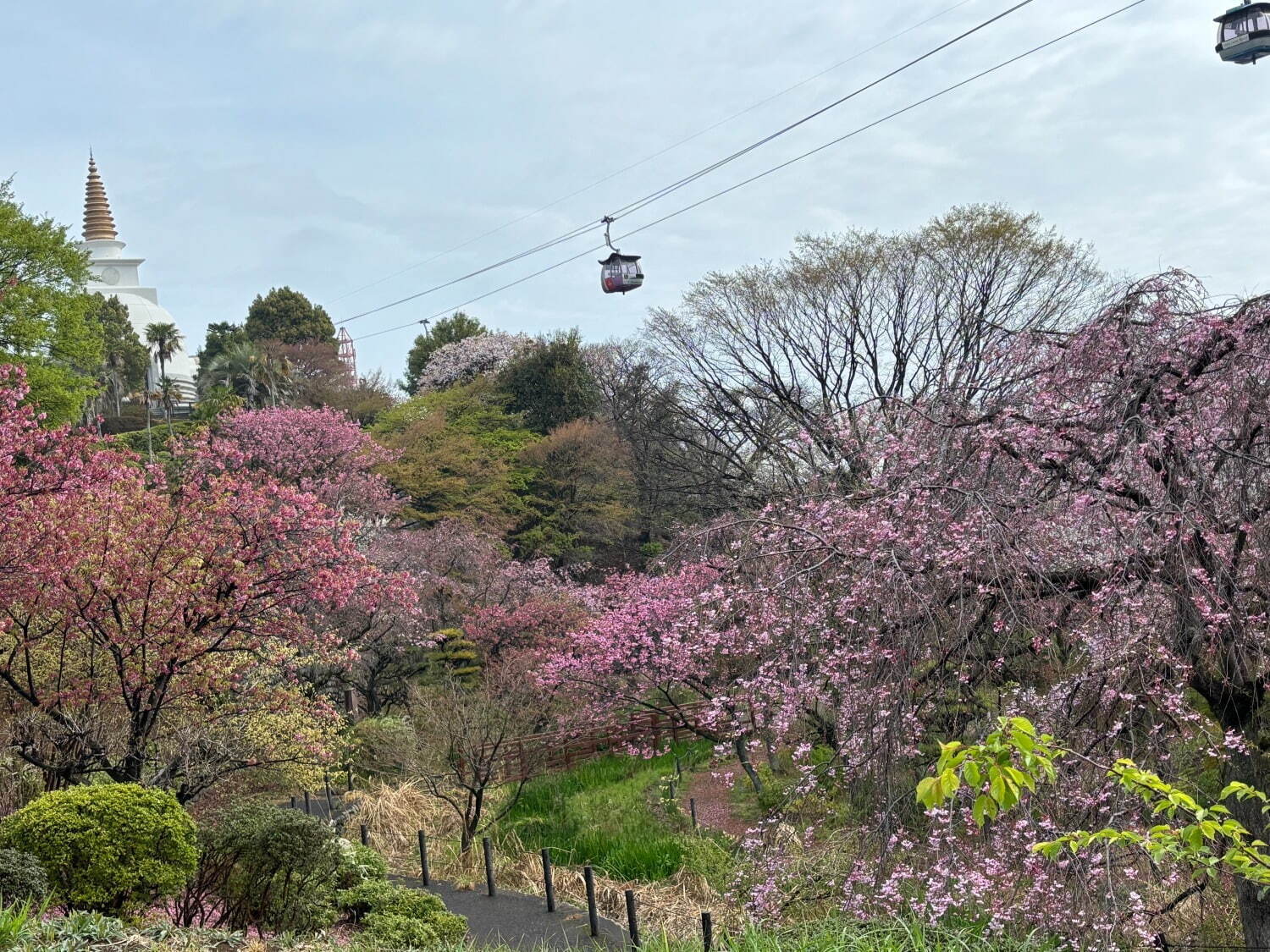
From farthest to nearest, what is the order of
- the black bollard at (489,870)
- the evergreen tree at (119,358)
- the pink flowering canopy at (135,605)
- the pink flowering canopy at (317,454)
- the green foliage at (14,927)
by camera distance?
the evergreen tree at (119,358) → the pink flowering canopy at (317,454) → the black bollard at (489,870) → the pink flowering canopy at (135,605) → the green foliage at (14,927)

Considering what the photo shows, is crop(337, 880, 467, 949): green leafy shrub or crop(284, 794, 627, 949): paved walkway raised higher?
crop(337, 880, 467, 949): green leafy shrub

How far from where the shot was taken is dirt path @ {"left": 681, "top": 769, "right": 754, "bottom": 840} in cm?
1352

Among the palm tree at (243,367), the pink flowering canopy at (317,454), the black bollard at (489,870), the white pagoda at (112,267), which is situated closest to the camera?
the black bollard at (489,870)

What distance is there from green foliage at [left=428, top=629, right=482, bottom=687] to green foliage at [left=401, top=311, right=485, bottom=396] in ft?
94.1

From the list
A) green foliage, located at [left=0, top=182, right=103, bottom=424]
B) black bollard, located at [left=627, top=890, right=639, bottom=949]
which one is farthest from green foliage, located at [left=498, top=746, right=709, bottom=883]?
green foliage, located at [left=0, top=182, right=103, bottom=424]

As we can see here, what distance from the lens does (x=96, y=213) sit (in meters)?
67.8

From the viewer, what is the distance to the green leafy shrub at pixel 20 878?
743 cm

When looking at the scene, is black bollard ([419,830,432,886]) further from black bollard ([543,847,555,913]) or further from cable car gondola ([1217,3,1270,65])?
cable car gondola ([1217,3,1270,65])

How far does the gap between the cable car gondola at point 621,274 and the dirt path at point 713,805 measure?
20.2 feet

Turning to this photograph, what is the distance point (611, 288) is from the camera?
1423 cm

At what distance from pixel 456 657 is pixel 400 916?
1137cm

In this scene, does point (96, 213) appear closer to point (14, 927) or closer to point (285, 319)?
point (285, 319)

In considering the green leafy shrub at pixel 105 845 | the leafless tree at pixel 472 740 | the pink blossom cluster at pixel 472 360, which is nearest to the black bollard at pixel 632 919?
the green leafy shrub at pixel 105 845

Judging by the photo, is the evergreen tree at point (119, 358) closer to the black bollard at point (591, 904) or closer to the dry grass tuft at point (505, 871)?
the dry grass tuft at point (505, 871)
